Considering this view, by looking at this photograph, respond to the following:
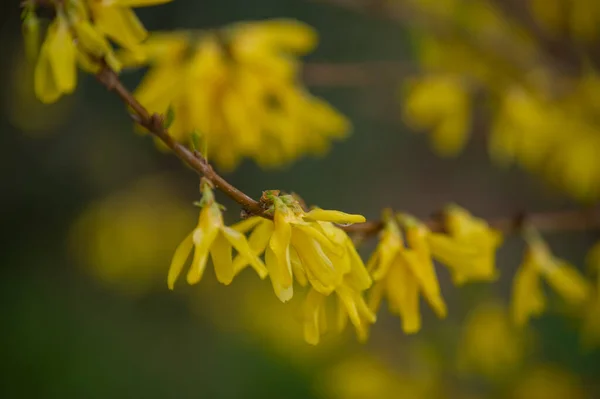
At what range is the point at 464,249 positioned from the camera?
89cm

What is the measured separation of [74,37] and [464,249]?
0.64m

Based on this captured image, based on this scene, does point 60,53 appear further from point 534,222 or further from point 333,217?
point 534,222

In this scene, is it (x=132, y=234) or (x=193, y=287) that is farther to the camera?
(x=193, y=287)

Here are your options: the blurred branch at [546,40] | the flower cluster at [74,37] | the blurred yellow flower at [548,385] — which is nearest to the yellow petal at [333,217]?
the flower cluster at [74,37]

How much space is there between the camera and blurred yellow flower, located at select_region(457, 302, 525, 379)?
5.97ft

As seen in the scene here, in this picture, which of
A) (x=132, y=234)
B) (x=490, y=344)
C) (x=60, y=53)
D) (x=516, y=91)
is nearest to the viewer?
(x=60, y=53)

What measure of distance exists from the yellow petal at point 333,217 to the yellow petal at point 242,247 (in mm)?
80

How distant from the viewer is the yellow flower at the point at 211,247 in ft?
2.34

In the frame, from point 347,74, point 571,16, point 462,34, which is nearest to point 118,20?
point 347,74

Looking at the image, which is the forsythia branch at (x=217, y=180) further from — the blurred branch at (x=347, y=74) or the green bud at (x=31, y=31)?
the blurred branch at (x=347, y=74)

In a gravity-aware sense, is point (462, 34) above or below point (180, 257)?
below

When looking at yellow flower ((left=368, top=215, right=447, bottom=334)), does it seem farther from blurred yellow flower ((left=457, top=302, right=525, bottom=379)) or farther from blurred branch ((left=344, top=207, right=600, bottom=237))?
blurred yellow flower ((left=457, top=302, right=525, bottom=379))

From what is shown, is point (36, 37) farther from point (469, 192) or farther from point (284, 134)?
point (469, 192)

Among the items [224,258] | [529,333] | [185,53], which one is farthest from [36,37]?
[529,333]
